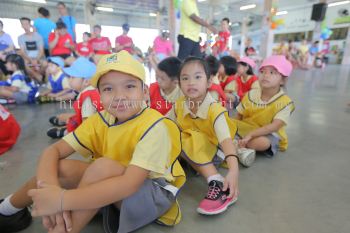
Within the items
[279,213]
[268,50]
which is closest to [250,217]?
[279,213]

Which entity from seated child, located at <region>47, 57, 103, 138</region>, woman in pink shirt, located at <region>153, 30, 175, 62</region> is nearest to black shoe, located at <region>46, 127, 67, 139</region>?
seated child, located at <region>47, 57, 103, 138</region>

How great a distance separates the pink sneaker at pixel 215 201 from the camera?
1.05m

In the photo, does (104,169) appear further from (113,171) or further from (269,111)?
(269,111)

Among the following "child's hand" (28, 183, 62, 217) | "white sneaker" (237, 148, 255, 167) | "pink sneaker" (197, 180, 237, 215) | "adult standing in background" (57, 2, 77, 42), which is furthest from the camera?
"adult standing in background" (57, 2, 77, 42)

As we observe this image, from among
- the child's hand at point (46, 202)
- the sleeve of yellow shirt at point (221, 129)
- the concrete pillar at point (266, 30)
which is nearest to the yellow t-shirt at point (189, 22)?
the sleeve of yellow shirt at point (221, 129)

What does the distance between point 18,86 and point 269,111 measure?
10.7ft

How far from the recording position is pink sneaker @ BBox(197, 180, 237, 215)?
1052 mm

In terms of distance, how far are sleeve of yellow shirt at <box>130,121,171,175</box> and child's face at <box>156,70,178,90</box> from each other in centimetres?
102

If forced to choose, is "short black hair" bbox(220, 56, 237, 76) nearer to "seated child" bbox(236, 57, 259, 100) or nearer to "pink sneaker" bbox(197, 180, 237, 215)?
"seated child" bbox(236, 57, 259, 100)

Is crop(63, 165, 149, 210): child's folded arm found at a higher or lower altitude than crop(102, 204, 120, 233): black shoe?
higher

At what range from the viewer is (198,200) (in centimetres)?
118

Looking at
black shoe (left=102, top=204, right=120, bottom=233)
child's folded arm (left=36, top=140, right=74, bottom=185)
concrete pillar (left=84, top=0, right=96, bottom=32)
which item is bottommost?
black shoe (left=102, top=204, right=120, bottom=233)

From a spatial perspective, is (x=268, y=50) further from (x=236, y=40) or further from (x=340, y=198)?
(x=236, y=40)

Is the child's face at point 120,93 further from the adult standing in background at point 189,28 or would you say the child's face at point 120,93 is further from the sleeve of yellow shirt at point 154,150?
the adult standing in background at point 189,28
